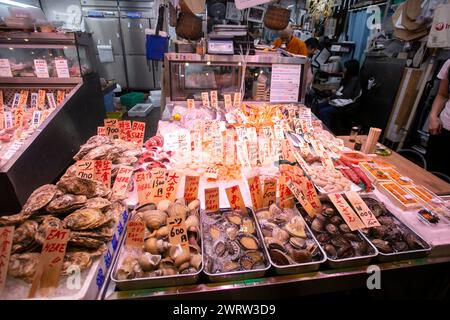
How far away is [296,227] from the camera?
1.53m

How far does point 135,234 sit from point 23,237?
0.53 meters

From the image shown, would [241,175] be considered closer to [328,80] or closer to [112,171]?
[112,171]

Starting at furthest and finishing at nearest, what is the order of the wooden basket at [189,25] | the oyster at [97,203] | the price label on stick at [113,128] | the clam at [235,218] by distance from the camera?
the wooden basket at [189,25]
the price label on stick at [113,128]
the clam at [235,218]
the oyster at [97,203]

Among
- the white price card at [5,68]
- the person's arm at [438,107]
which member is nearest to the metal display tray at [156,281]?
the white price card at [5,68]

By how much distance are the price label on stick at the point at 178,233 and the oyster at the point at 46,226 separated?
1.82 feet

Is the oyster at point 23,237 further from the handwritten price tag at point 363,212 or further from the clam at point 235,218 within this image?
the handwritten price tag at point 363,212

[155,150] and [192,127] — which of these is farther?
[192,127]

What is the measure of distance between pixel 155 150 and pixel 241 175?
92cm

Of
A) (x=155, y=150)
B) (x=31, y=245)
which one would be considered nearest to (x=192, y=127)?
(x=155, y=150)

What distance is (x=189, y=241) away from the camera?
1394 mm

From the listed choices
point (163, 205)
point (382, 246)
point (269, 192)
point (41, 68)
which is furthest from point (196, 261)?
point (41, 68)

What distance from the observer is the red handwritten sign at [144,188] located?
163 centimetres

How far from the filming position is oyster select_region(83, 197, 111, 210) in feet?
4.48

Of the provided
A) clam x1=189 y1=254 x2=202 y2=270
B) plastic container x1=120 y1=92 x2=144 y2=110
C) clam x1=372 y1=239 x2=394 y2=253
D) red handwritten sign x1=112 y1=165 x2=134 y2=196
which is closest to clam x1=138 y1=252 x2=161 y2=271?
clam x1=189 y1=254 x2=202 y2=270
